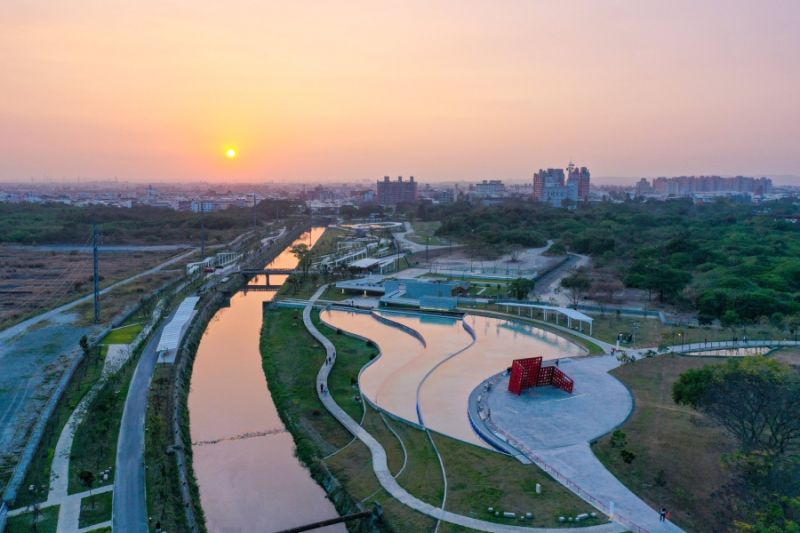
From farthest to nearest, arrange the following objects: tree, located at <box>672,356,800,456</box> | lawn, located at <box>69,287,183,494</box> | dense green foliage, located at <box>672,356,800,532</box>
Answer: lawn, located at <box>69,287,183,494</box>
tree, located at <box>672,356,800,456</box>
dense green foliage, located at <box>672,356,800,532</box>

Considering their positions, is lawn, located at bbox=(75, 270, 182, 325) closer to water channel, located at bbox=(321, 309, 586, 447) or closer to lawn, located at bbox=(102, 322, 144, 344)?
lawn, located at bbox=(102, 322, 144, 344)

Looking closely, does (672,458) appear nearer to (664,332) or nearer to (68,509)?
(664,332)

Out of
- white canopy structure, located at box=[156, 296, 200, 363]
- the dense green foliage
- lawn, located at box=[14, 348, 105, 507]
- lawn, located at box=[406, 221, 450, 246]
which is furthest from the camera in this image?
lawn, located at box=[406, 221, 450, 246]

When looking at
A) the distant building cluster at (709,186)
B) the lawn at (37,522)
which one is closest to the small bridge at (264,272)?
the lawn at (37,522)

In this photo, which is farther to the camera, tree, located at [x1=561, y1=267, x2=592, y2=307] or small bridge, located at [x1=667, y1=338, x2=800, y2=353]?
tree, located at [x1=561, y1=267, x2=592, y2=307]

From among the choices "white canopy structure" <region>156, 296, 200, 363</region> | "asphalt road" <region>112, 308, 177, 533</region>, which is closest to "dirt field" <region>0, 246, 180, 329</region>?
"white canopy structure" <region>156, 296, 200, 363</region>

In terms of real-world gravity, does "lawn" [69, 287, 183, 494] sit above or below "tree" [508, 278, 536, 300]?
below

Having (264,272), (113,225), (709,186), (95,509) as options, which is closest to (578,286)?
(264,272)
